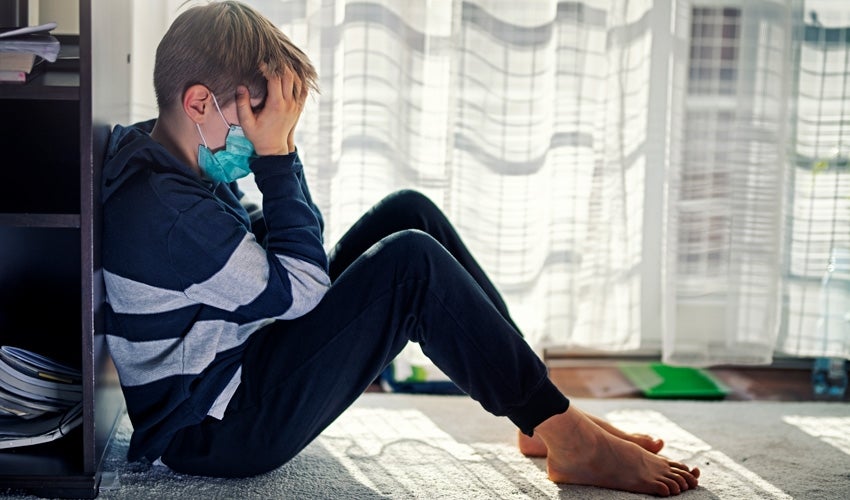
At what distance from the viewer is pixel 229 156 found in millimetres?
1276

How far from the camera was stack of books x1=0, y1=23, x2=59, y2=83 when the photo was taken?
3.71 feet

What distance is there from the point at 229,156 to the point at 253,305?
0.21m

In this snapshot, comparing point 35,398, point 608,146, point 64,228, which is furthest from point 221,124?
A: point 608,146

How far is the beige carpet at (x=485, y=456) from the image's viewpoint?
132 cm

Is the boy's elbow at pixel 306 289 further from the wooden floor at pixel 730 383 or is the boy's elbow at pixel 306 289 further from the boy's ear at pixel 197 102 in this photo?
the wooden floor at pixel 730 383

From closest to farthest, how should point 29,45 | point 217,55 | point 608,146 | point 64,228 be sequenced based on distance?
point 29,45 → point 217,55 → point 64,228 → point 608,146

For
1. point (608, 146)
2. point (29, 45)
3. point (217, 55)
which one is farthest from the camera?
point (608, 146)

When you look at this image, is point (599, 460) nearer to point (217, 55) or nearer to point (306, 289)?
point (306, 289)

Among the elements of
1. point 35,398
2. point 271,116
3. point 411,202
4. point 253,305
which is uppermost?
point 271,116

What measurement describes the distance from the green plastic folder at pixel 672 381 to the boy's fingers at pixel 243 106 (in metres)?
A: 1.02

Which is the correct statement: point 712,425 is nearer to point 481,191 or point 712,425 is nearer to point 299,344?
point 481,191

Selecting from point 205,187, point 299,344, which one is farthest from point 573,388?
point 205,187

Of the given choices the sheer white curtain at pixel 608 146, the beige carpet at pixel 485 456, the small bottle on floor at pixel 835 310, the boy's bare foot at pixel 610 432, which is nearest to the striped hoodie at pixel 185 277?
the beige carpet at pixel 485 456

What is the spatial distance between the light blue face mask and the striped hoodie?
0.03 meters
